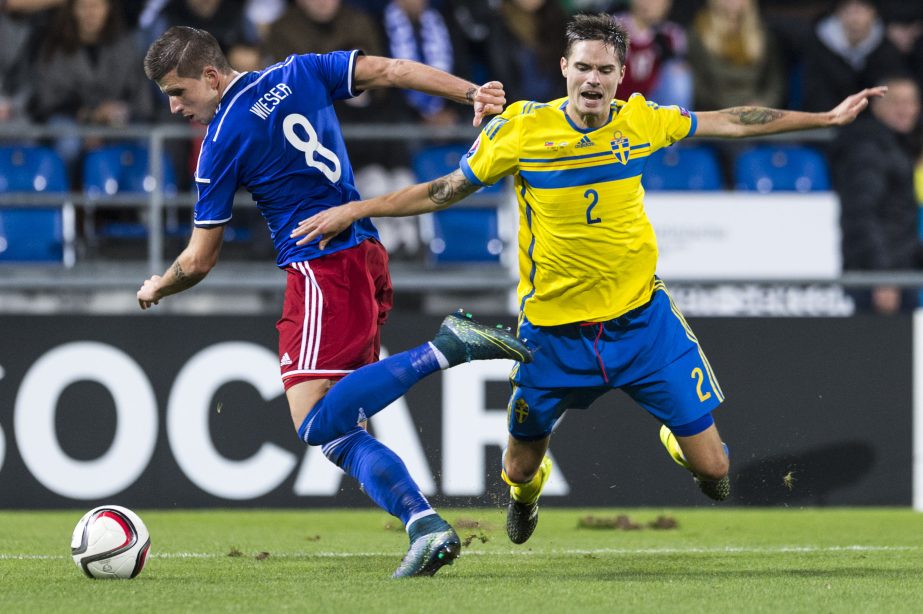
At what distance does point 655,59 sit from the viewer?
10.9 meters

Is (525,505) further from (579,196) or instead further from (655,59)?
(655,59)

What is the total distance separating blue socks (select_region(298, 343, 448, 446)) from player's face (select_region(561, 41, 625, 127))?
1150 millimetres

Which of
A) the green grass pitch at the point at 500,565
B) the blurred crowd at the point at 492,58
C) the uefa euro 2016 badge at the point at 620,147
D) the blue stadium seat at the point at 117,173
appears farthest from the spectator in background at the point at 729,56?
the uefa euro 2016 badge at the point at 620,147

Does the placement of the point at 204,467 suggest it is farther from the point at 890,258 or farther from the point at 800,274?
the point at 890,258

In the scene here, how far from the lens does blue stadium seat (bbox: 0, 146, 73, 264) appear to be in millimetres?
9641

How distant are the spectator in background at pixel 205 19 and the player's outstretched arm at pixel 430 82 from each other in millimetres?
4630

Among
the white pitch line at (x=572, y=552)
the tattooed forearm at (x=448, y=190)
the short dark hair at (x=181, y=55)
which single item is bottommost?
the white pitch line at (x=572, y=552)

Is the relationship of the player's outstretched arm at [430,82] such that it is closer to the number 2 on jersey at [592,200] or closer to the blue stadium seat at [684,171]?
the number 2 on jersey at [592,200]

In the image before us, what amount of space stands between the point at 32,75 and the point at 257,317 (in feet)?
9.28

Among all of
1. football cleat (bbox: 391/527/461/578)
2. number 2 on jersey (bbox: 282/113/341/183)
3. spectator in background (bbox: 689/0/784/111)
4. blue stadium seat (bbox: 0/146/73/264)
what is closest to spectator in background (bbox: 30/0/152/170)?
blue stadium seat (bbox: 0/146/73/264)

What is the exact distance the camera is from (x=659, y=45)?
35.9 ft

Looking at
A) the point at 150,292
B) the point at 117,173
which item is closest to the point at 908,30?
the point at 117,173

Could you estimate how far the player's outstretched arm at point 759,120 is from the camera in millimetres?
5941

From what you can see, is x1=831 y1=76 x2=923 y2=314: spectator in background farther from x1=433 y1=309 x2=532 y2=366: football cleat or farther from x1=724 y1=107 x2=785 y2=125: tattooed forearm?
x1=433 y1=309 x2=532 y2=366: football cleat
